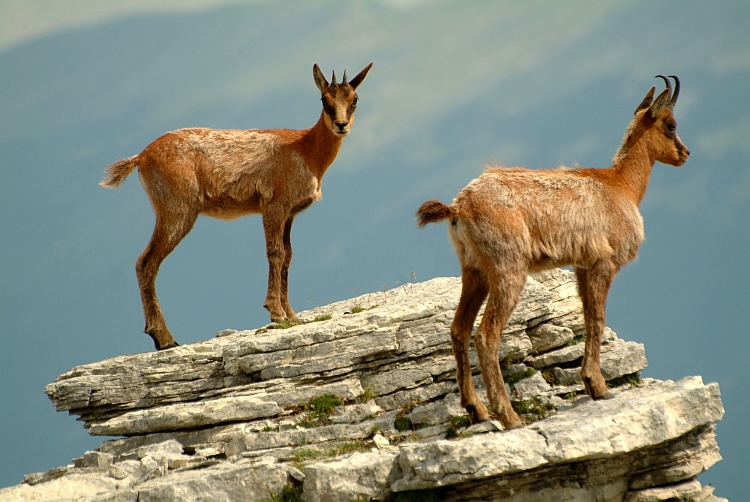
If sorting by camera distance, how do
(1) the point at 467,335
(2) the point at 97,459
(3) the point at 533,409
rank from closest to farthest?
1. (1) the point at 467,335
2. (3) the point at 533,409
3. (2) the point at 97,459

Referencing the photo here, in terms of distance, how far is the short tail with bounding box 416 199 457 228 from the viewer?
10.3 metres

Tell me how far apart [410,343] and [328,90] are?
4760mm

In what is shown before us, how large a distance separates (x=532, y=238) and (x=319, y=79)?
5431mm

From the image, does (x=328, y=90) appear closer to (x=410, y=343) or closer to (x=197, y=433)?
(x=410, y=343)

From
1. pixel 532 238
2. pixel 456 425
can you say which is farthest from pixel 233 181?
pixel 456 425

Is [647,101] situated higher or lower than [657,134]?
higher

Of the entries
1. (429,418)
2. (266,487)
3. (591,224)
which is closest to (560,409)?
(429,418)

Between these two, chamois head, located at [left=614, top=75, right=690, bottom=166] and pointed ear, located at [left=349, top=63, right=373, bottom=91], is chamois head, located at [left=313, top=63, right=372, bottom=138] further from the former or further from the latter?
chamois head, located at [left=614, top=75, right=690, bottom=166]

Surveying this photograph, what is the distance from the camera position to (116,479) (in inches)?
449

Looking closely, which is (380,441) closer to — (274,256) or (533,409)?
(533,409)

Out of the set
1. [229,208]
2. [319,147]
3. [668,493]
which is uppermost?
[319,147]

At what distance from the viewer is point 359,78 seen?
1439 centimetres

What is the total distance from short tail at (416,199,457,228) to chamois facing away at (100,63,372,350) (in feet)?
13.6

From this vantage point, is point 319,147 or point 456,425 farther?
point 319,147
